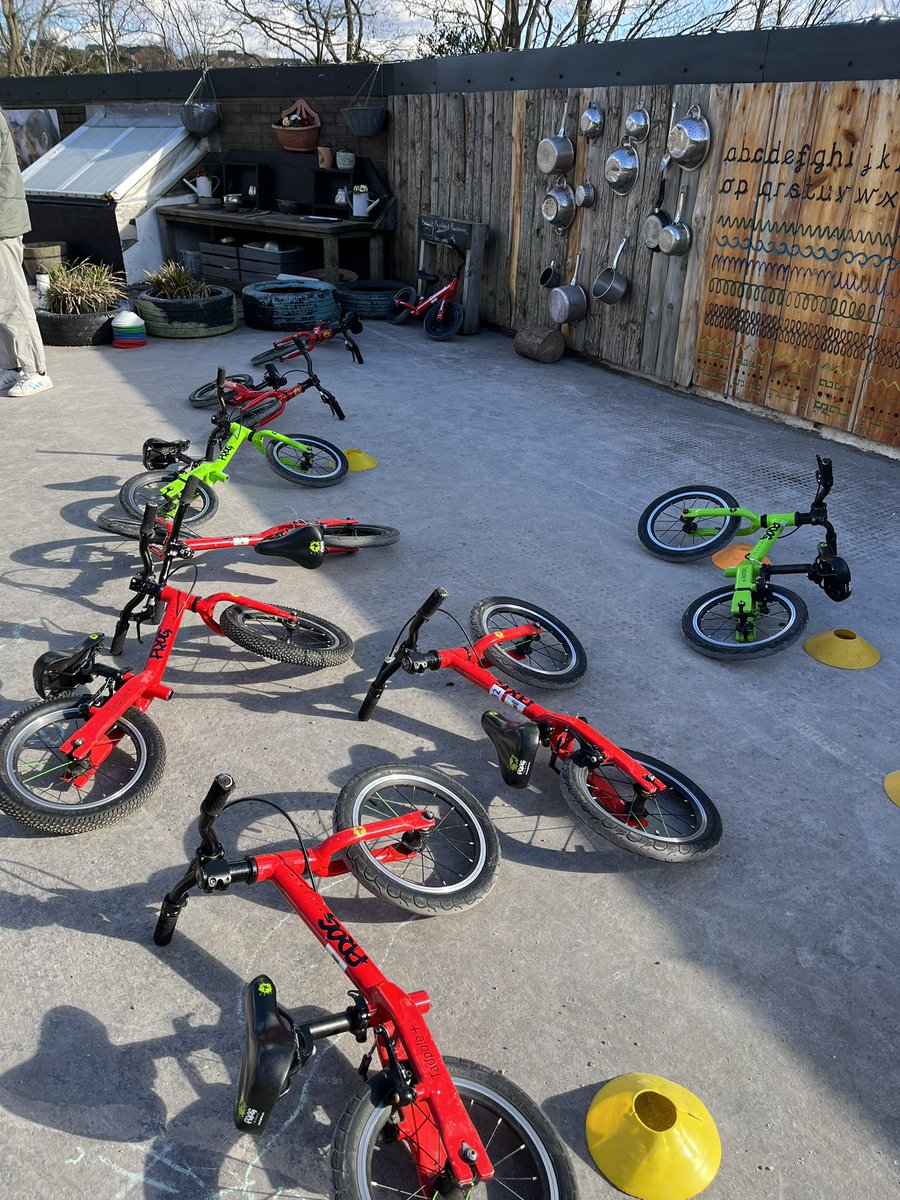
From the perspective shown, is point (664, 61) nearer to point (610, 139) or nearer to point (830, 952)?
point (610, 139)

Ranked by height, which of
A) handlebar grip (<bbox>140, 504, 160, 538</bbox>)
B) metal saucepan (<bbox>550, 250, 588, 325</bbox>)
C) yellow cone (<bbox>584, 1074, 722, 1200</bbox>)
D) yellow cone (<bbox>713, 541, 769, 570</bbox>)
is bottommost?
yellow cone (<bbox>713, 541, 769, 570</bbox>)

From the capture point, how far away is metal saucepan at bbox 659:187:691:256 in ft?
24.0

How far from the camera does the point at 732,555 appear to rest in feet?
16.3

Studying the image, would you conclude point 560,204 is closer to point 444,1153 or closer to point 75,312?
point 75,312

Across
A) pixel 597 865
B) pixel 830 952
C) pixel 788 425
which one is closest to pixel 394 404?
pixel 788 425

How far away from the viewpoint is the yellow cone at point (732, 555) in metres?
4.89

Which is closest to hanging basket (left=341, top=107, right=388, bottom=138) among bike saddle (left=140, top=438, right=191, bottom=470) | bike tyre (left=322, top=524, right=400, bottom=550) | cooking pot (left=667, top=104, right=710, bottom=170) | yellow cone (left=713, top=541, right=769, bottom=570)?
cooking pot (left=667, top=104, right=710, bottom=170)

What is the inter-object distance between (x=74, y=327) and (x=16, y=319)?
2.01 meters

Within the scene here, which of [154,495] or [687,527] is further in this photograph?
[154,495]

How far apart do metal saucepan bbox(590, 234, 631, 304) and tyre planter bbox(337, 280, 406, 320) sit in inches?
109

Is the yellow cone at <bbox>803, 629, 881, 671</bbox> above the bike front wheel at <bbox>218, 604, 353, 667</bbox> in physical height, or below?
below

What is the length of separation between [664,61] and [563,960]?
7.34 metres

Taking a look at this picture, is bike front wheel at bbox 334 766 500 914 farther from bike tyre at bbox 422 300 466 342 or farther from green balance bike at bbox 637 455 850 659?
bike tyre at bbox 422 300 466 342

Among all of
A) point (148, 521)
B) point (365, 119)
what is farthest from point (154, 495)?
point (365, 119)
